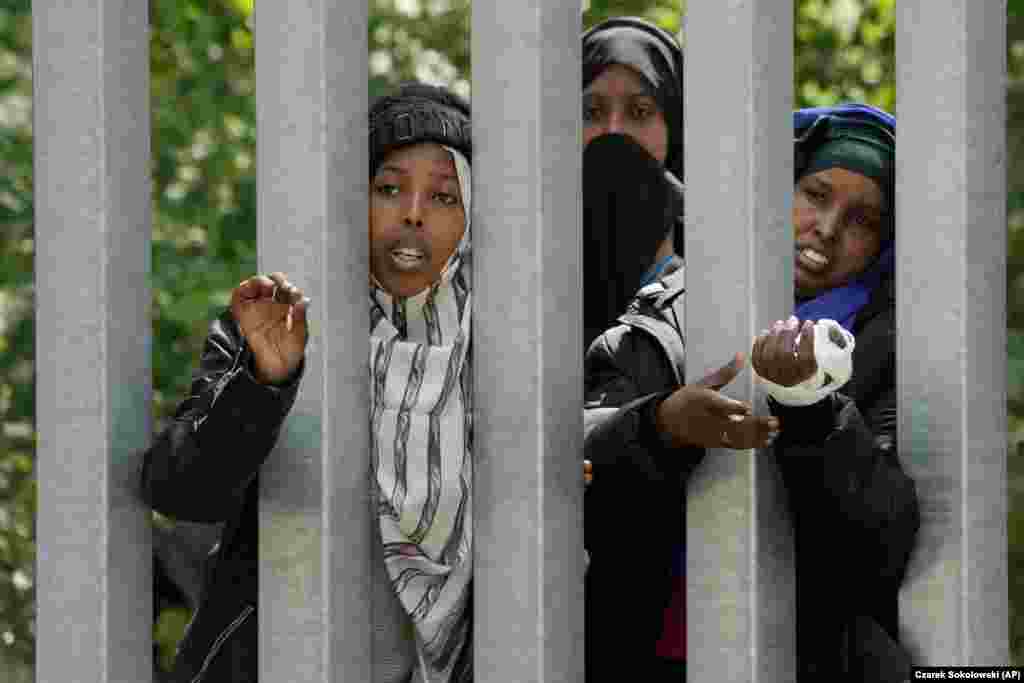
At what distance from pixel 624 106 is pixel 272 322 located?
1.19 metres

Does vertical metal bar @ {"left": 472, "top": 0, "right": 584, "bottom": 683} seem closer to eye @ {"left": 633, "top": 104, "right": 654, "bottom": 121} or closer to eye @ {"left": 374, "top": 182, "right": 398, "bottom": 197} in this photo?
eye @ {"left": 374, "top": 182, "right": 398, "bottom": 197}

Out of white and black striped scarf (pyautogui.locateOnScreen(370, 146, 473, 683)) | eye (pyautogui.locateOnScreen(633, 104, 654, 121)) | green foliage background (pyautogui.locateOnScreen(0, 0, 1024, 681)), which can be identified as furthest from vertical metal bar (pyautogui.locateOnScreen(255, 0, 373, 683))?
green foliage background (pyautogui.locateOnScreen(0, 0, 1024, 681))

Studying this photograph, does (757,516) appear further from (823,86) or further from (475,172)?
(823,86)

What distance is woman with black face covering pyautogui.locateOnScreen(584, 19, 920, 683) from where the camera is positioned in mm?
2201

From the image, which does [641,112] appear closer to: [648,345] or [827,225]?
[827,225]

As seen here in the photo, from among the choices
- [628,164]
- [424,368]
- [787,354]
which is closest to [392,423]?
[424,368]

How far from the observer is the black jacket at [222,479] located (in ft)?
7.44

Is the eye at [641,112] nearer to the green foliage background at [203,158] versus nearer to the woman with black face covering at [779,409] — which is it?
the woman with black face covering at [779,409]

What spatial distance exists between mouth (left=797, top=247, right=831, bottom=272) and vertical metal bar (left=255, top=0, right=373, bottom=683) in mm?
778

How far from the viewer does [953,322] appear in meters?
2.23

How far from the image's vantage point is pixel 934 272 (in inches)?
88.4

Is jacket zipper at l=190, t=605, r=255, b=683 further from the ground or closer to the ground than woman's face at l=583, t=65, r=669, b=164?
closer to the ground

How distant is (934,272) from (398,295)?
79cm

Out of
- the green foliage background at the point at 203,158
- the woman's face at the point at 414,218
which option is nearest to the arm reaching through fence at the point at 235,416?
the woman's face at the point at 414,218
